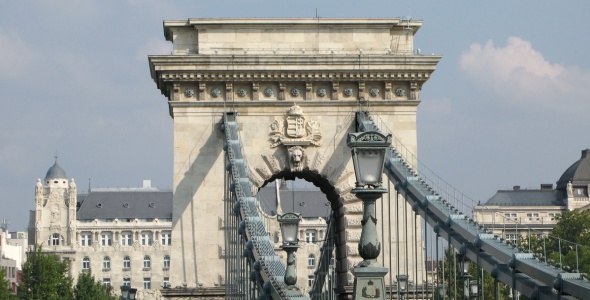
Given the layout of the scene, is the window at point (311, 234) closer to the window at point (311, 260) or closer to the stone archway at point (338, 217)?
the window at point (311, 260)

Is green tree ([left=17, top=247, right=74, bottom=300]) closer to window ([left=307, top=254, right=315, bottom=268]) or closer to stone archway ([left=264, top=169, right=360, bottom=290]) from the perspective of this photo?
window ([left=307, top=254, right=315, bottom=268])

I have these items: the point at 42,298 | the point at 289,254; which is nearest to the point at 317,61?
the point at 289,254

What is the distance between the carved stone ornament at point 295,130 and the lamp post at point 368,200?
22487mm

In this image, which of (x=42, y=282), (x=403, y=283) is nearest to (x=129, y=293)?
(x=403, y=283)

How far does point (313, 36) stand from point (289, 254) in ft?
36.9

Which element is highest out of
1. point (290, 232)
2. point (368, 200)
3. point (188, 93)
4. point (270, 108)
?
point (188, 93)

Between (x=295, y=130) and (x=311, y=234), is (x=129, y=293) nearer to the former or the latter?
(x=295, y=130)

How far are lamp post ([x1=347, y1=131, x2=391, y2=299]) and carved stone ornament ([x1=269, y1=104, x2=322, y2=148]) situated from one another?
22.5m

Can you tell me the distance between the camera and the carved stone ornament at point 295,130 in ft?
147

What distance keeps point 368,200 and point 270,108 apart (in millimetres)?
23060

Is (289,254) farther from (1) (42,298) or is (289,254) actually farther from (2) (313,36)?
(1) (42,298)

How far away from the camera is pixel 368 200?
2198 cm

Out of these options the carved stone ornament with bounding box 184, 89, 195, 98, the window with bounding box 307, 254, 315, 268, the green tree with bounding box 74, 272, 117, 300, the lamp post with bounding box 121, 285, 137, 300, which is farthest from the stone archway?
the window with bounding box 307, 254, 315, 268

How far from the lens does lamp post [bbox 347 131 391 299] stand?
70.7 ft
